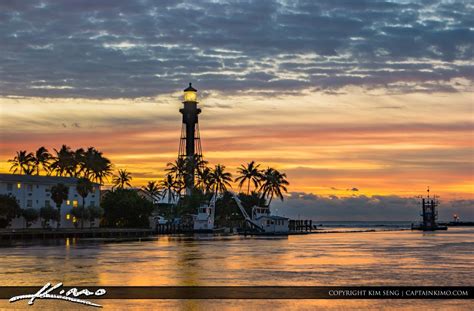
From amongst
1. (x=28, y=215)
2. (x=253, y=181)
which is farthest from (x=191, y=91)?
(x=28, y=215)

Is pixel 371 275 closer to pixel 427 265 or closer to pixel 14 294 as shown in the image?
pixel 427 265

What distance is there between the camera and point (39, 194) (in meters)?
125

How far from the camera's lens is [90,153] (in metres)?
151

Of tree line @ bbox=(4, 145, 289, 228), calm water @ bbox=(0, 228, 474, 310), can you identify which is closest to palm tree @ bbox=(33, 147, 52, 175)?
tree line @ bbox=(4, 145, 289, 228)

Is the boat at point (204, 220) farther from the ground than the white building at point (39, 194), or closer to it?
closer to it

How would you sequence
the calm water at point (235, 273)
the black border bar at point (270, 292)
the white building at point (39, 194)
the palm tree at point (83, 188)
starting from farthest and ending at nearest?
the palm tree at point (83, 188), the white building at point (39, 194), the black border bar at point (270, 292), the calm water at point (235, 273)

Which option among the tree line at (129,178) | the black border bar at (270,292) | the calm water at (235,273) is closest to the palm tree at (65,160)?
the tree line at (129,178)

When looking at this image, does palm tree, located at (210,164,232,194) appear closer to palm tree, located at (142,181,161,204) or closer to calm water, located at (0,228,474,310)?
palm tree, located at (142,181,161,204)

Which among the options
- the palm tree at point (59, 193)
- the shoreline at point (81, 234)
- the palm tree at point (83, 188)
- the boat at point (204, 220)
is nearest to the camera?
the shoreline at point (81, 234)

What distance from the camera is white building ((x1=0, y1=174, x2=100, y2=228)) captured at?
4690 inches

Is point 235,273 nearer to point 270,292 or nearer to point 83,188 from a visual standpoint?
point 270,292

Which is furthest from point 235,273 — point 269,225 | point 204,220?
point 204,220

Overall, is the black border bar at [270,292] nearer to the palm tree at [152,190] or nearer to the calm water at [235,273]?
the calm water at [235,273]

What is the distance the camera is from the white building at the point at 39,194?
11912cm
